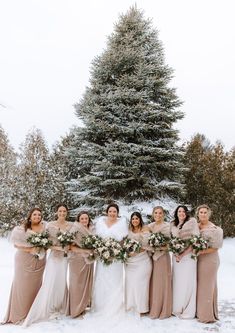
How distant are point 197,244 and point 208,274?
0.74 meters

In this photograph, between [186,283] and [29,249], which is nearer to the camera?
[29,249]

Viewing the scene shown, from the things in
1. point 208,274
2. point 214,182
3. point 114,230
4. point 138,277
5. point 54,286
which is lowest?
point 54,286

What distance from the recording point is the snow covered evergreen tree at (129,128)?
1673cm

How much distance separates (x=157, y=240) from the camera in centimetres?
758

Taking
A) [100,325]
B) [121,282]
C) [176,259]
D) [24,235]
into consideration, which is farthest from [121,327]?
[24,235]

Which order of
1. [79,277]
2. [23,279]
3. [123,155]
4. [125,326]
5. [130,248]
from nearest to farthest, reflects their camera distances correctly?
[125,326], [23,279], [130,248], [79,277], [123,155]

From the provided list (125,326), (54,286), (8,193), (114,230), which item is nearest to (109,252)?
(114,230)

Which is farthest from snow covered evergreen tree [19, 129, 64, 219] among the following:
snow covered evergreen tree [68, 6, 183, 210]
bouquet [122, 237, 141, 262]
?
bouquet [122, 237, 141, 262]

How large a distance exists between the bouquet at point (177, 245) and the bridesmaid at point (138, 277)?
52 cm

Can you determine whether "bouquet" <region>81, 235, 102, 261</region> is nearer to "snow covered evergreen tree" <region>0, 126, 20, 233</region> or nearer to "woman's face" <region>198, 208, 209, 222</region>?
"woman's face" <region>198, 208, 209, 222</region>

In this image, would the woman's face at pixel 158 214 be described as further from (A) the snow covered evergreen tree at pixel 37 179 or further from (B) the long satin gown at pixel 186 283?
(A) the snow covered evergreen tree at pixel 37 179

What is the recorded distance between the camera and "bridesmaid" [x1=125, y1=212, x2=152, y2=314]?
7.71 meters

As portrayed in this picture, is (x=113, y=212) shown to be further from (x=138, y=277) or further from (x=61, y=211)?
(x=138, y=277)

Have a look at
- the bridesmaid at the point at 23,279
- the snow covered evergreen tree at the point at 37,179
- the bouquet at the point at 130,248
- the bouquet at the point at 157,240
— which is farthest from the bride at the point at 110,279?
the snow covered evergreen tree at the point at 37,179
